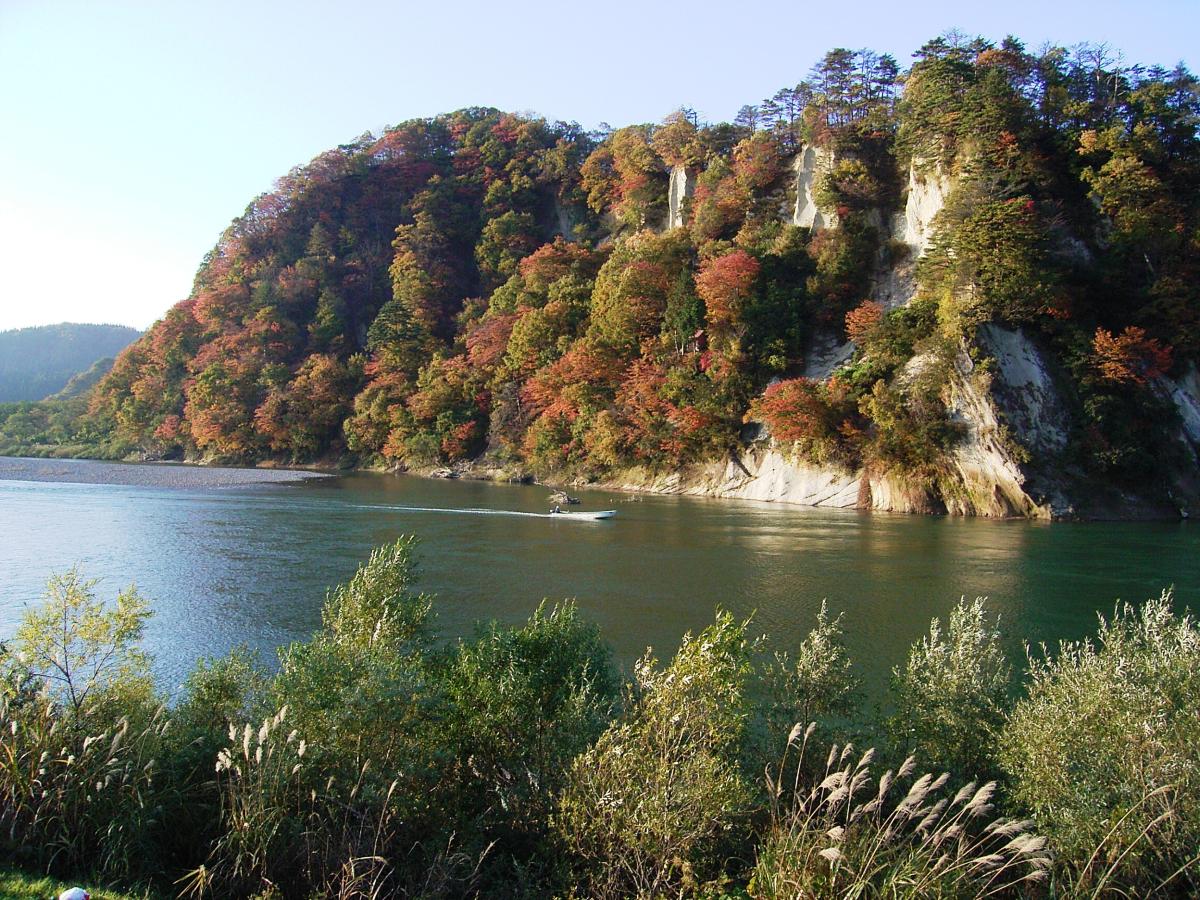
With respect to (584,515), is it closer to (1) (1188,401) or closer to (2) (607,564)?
(2) (607,564)

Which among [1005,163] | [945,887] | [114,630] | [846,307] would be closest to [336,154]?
[846,307]

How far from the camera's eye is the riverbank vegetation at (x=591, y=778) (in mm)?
8047

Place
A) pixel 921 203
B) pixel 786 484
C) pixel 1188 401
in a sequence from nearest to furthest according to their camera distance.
→ 1. pixel 1188 401
2. pixel 786 484
3. pixel 921 203

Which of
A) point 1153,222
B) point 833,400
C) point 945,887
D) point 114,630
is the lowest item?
point 945,887

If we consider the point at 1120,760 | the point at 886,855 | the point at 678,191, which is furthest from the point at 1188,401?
the point at 886,855

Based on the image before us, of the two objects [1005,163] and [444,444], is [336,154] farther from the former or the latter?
[1005,163]

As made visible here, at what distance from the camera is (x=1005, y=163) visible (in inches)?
1804

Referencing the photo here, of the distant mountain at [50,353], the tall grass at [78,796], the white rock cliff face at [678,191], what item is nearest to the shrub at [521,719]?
the tall grass at [78,796]

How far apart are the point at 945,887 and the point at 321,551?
88.4ft

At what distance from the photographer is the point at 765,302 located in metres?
53.8

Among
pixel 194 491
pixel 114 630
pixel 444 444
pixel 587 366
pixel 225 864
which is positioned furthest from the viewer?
pixel 444 444

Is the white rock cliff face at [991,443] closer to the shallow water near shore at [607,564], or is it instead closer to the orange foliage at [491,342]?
the shallow water near shore at [607,564]

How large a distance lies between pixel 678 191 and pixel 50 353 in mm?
149415

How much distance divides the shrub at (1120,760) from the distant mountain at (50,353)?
162 m
